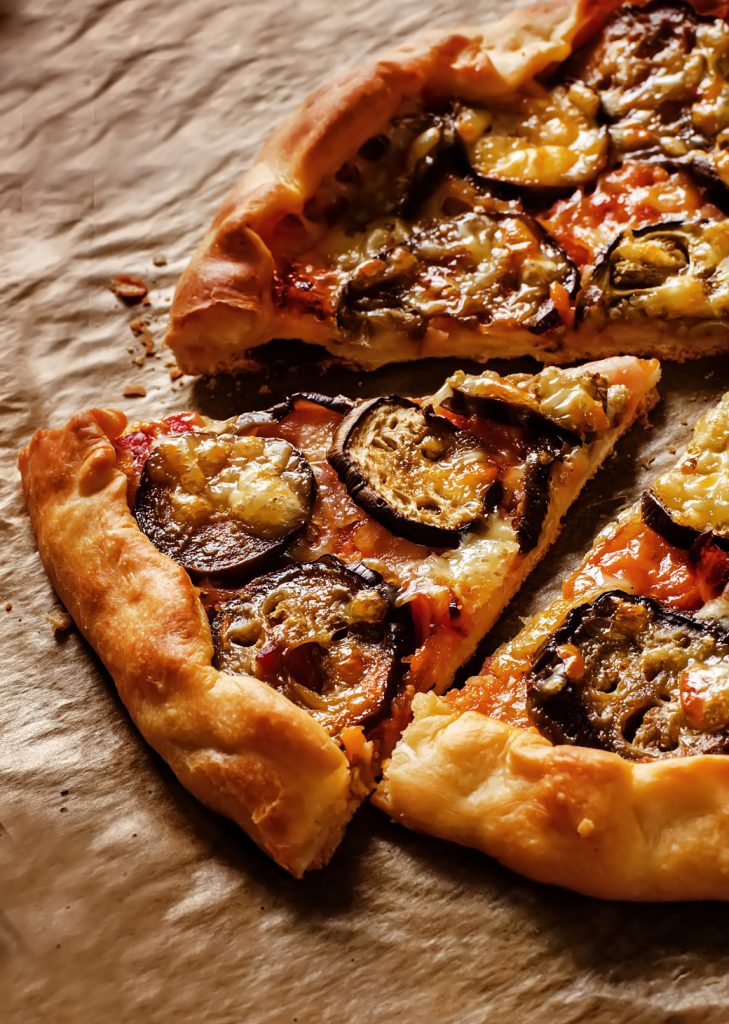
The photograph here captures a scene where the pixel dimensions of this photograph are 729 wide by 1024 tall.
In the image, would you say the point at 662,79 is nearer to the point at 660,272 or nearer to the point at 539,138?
the point at 539,138

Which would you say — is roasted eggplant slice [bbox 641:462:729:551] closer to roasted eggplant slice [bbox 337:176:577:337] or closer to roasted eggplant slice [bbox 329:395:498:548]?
roasted eggplant slice [bbox 329:395:498:548]

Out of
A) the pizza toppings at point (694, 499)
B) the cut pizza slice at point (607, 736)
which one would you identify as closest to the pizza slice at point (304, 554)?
the cut pizza slice at point (607, 736)

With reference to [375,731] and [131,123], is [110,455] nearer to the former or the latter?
[375,731]

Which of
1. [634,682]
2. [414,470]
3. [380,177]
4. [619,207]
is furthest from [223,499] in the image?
[619,207]

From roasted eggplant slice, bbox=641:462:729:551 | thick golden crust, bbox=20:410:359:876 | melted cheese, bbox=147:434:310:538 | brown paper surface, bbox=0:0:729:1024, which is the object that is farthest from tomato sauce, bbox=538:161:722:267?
thick golden crust, bbox=20:410:359:876

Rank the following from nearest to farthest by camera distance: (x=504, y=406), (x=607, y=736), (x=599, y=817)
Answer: (x=599, y=817) < (x=607, y=736) < (x=504, y=406)

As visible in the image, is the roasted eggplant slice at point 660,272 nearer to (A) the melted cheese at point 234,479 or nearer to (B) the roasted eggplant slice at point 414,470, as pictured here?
(B) the roasted eggplant slice at point 414,470

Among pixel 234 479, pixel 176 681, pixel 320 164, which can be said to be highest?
pixel 320 164
